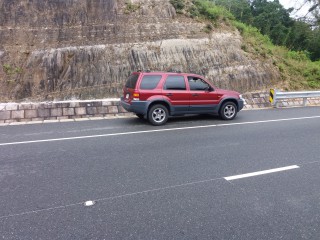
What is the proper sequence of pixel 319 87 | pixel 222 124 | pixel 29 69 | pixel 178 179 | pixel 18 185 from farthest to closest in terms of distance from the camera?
pixel 319 87
pixel 29 69
pixel 222 124
pixel 178 179
pixel 18 185

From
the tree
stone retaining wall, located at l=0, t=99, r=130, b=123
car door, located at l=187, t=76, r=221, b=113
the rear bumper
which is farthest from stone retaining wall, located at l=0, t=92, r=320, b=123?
the tree

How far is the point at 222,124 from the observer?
9.55 meters

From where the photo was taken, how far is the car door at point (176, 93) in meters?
9.38

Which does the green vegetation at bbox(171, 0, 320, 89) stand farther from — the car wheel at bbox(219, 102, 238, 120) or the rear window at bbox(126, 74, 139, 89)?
the rear window at bbox(126, 74, 139, 89)

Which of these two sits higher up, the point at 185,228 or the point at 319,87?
the point at 319,87

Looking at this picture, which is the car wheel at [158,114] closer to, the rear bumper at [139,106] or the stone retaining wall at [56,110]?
the rear bumper at [139,106]

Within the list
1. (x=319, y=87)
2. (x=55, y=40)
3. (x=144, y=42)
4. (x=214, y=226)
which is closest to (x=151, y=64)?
(x=144, y=42)

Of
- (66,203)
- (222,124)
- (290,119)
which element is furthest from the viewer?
(290,119)

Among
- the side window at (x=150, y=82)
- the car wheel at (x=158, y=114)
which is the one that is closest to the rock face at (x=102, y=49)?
the side window at (x=150, y=82)

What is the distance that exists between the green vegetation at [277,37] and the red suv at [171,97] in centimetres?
1533

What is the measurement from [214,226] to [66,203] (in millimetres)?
2130

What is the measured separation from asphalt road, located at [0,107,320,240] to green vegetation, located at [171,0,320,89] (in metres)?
18.3

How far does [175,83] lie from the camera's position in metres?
9.56

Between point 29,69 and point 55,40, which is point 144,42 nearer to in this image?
point 55,40
